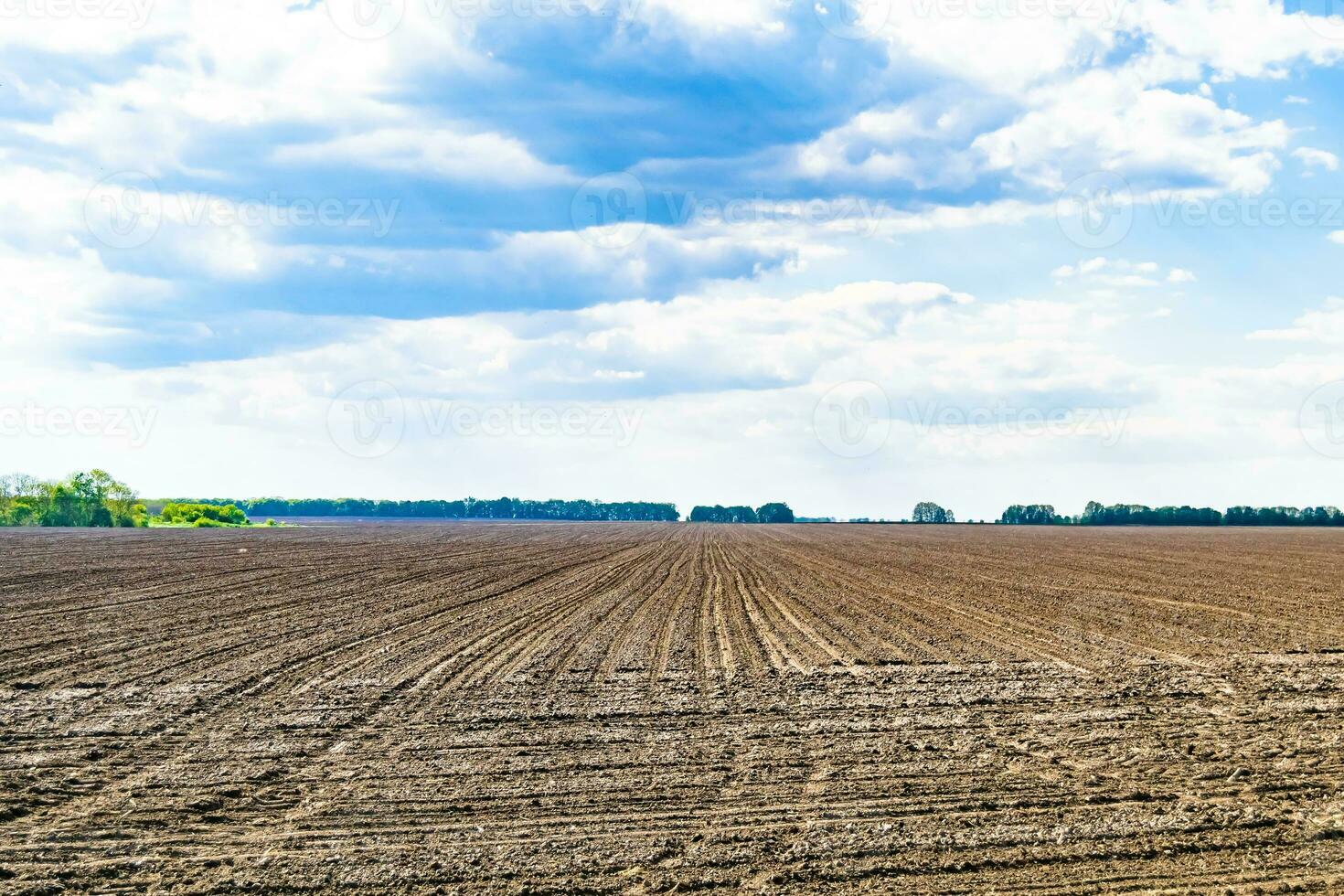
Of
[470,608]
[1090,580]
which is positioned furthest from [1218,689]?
[1090,580]

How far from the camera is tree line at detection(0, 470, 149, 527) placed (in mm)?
84125

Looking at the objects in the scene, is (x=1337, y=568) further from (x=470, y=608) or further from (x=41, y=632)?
(x=41, y=632)

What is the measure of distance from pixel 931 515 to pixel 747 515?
34379 mm

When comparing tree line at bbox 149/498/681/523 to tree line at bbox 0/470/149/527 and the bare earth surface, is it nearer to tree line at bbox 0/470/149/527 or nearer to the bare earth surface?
tree line at bbox 0/470/149/527

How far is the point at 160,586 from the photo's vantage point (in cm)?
2431

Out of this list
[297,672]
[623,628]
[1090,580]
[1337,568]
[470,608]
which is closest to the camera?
[297,672]

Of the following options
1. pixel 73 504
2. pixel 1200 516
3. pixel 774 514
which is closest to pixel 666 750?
pixel 73 504

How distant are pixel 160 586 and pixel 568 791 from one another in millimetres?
20675

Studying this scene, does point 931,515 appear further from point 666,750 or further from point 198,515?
point 666,750

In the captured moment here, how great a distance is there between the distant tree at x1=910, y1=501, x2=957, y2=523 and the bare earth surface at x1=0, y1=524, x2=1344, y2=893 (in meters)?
146

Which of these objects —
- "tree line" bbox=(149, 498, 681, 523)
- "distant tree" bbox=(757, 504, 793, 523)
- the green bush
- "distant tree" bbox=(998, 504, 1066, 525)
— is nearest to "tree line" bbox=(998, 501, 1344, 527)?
"distant tree" bbox=(998, 504, 1066, 525)

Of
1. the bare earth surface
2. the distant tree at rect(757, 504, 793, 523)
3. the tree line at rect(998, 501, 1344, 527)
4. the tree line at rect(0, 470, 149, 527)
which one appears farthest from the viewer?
the distant tree at rect(757, 504, 793, 523)

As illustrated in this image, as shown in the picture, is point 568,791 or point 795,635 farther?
point 795,635

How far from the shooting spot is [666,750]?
9016 mm
